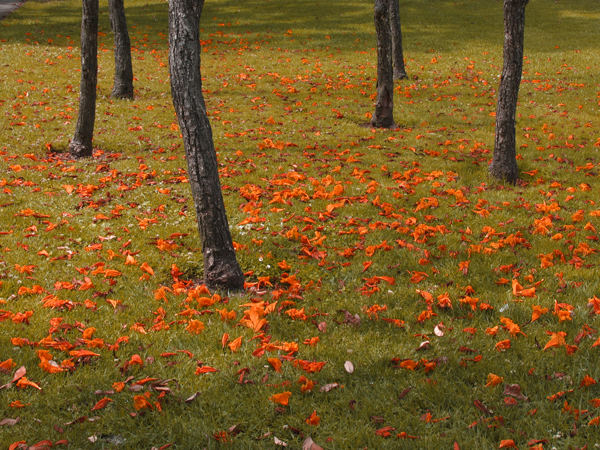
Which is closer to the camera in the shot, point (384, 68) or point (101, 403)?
point (101, 403)

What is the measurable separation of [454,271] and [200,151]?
3.01 m

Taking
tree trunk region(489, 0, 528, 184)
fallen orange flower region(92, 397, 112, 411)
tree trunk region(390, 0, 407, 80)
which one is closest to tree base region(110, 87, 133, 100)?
tree trunk region(390, 0, 407, 80)

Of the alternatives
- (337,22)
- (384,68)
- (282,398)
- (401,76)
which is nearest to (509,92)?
(384,68)

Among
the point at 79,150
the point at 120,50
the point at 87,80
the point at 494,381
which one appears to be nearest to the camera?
the point at 494,381

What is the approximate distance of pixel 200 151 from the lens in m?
5.45

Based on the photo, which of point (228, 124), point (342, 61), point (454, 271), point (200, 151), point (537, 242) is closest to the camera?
point (200, 151)

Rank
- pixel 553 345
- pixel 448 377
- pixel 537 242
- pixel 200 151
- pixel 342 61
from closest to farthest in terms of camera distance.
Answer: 1. pixel 448 377
2. pixel 553 345
3. pixel 200 151
4. pixel 537 242
5. pixel 342 61

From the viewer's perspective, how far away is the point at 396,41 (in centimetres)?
1650

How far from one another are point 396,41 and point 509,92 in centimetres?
846

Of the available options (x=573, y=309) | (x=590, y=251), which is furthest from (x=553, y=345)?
(x=590, y=251)

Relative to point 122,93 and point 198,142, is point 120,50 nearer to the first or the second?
point 122,93

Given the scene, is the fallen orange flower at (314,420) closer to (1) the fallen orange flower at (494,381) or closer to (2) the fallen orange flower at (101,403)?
(1) the fallen orange flower at (494,381)

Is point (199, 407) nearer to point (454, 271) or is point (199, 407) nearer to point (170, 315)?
point (170, 315)

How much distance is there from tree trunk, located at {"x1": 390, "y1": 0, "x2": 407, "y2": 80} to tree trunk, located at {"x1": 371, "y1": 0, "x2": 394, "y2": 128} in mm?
4712
